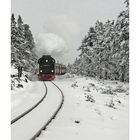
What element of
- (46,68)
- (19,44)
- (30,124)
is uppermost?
(19,44)

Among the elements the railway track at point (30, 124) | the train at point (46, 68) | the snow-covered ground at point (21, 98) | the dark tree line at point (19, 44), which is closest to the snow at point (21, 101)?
the snow-covered ground at point (21, 98)

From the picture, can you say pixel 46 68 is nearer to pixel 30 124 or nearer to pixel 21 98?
pixel 21 98

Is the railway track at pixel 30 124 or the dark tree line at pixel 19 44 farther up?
the dark tree line at pixel 19 44

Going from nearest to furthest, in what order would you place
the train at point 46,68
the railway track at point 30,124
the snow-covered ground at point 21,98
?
the railway track at point 30,124, the snow-covered ground at point 21,98, the train at point 46,68

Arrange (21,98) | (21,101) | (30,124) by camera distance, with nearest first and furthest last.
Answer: (30,124)
(21,101)
(21,98)

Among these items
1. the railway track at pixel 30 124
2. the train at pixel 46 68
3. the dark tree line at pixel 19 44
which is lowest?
the railway track at pixel 30 124

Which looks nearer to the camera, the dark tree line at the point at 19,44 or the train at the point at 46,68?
the dark tree line at the point at 19,44

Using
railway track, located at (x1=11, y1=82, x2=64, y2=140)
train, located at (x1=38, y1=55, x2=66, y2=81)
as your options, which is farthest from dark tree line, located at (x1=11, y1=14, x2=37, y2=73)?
railway track, located at (x1=11, y1=82, x2=64, y2=140)

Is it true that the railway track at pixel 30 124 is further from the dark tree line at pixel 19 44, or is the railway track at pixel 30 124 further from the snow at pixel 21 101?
the dark tree line at pixel 19 44

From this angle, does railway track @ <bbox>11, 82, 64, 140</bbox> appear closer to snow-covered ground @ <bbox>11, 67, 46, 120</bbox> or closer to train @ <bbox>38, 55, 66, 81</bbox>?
snow-covered ground @ <bbox>11, 67, 46, 120</bbox>

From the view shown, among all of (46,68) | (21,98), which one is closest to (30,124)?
(21,98)
